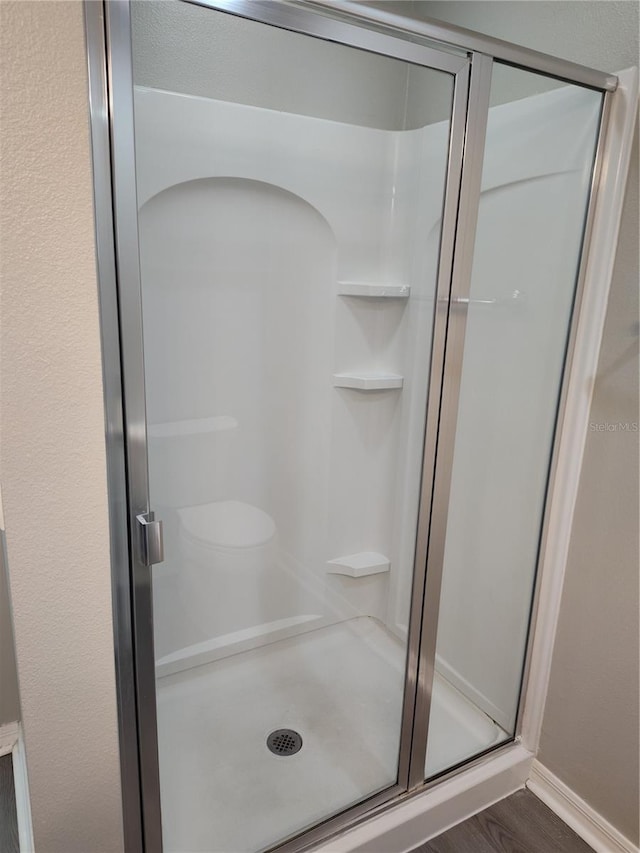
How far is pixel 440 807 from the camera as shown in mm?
1493

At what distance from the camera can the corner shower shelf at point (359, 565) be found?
1.84 metres

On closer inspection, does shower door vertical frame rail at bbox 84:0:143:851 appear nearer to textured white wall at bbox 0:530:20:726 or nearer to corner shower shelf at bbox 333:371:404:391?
textured white wall at bbox 0:530:20:726

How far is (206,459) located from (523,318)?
923 millimetres

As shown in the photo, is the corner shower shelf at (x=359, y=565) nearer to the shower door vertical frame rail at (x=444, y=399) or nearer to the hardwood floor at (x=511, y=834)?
the shower door vertical frame rail at (x=444, y=399)

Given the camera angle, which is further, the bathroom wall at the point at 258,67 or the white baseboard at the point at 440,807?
the white baseboard at the point at 440,807

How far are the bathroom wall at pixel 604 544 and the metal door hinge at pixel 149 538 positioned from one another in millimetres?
1047

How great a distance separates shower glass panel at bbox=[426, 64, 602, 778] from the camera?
1335mm

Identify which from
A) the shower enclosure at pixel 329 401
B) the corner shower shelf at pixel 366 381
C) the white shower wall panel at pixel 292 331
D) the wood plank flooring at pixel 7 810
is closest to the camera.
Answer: the shower enclosure at pixel 329 401

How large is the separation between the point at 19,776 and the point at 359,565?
1064 mm

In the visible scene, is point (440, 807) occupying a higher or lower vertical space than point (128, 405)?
lower

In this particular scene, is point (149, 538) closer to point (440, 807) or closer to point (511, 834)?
point (440, 807)

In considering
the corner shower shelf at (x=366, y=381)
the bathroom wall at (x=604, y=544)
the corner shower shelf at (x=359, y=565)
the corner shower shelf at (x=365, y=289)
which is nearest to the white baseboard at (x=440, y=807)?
the bathroom wall at (x=604, y=544)

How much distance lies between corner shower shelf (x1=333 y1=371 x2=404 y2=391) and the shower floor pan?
2.40ft

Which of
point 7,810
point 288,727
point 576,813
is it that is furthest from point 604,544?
point 7,810
